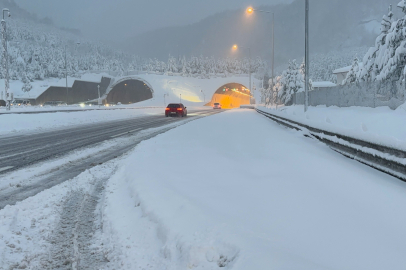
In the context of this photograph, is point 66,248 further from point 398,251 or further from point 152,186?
point 398,251

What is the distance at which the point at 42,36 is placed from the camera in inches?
6865

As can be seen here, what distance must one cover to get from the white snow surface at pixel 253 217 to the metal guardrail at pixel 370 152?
220mm

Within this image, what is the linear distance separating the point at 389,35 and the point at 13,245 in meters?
36.1

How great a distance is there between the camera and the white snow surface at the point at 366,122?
7.76 m

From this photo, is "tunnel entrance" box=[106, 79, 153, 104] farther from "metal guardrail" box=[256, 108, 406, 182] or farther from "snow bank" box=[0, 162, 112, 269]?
"snow bank" box=[0, 162, 112, 269]

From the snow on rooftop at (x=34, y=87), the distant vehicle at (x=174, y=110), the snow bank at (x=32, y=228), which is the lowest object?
the snow bank at (x=32, y=228)

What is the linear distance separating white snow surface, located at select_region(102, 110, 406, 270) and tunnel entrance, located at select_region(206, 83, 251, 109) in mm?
130300

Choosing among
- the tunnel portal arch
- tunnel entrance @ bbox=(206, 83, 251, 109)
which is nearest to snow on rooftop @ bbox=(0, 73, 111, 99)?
the tunnel portal arch

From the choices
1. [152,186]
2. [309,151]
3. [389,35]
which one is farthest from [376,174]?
[389,35]

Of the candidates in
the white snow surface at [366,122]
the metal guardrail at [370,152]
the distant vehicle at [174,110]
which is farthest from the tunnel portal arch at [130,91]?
the metal guardrail at [370,152]

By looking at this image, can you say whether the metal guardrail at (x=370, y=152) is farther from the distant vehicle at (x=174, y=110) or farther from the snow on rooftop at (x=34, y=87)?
the snow on rooftop at (x=34, y=87)

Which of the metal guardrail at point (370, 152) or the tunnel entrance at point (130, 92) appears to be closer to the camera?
the metal guardrail at point (370, 152)

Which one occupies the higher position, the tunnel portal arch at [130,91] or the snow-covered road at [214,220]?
the tunnel portal arch at [130,91]

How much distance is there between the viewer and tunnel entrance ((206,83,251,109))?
5536 inches
